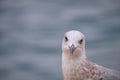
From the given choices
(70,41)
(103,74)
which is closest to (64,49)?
(70,41)

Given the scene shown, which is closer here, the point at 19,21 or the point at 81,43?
the point at 81,43

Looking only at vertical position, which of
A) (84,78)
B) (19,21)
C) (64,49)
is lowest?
(84,78)

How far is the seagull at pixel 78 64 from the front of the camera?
1.23m

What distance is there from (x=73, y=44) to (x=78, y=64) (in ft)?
0.35

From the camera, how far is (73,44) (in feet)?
3.96

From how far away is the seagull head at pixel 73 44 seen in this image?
1.21 metres

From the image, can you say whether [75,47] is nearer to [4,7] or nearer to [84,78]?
[84,78]

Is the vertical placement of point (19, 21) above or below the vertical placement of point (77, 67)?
above

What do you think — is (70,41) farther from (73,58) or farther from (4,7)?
(4,7)

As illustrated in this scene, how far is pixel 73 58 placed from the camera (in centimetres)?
128

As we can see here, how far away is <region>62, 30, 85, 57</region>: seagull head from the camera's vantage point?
1215 millimetres

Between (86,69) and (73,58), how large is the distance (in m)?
0.06

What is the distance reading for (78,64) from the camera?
1.29 metres

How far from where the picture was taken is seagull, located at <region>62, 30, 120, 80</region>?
123cm
